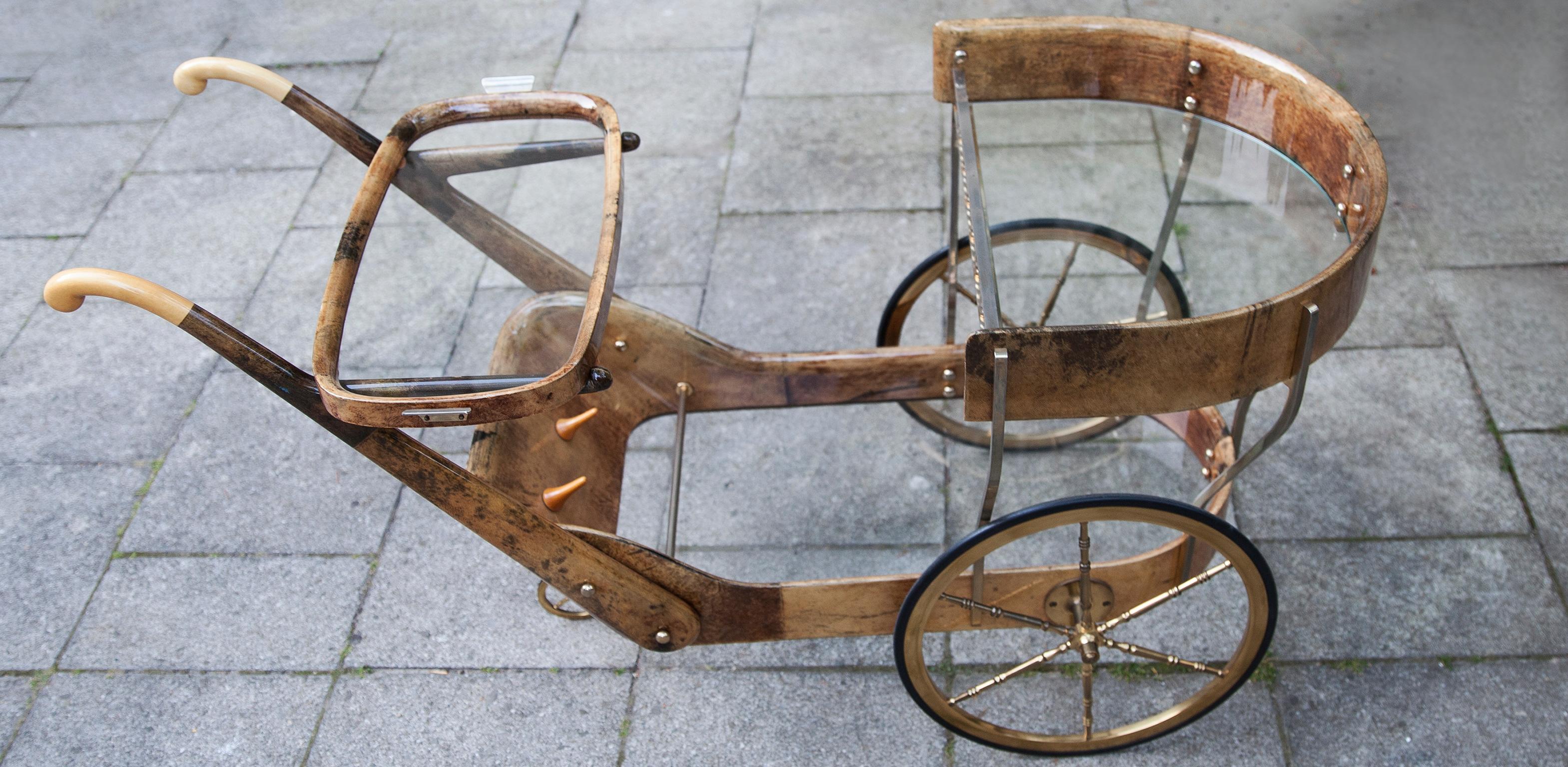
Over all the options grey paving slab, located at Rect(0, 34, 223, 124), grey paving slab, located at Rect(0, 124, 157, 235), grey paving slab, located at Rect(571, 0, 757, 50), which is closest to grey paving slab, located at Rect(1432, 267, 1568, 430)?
grey paving slab, located at Rect(571, 0, 757, 50)

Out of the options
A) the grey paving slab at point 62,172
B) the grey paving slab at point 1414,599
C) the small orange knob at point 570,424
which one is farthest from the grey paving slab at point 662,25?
the grey paving slab at point 1414,599

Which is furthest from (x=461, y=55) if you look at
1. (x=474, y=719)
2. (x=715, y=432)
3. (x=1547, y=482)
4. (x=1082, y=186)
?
(x=1547, y=482)

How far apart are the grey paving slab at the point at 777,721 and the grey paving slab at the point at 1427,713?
0.69 meters

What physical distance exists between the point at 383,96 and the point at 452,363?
142 centimetres

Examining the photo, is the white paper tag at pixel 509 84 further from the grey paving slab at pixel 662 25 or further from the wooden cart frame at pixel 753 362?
the grey paving slab at pixel 662 25

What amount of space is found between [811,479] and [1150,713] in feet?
2.86

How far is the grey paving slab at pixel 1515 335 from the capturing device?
2.53 metres

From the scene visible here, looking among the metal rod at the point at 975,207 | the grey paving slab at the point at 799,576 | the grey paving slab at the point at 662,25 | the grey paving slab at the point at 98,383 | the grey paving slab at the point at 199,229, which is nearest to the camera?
the metal rod at the point at 975,207

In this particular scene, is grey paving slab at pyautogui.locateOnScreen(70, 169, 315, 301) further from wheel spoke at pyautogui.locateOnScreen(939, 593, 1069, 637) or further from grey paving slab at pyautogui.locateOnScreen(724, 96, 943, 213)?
wheel spoke at pyautogui.locateOnScreen(939, 593, 1069, 637)

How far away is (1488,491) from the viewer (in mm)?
2355

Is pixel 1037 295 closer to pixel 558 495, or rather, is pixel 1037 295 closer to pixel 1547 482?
pixel 1547 482

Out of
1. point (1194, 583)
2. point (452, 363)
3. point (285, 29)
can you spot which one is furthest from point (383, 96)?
point (1194, 583)

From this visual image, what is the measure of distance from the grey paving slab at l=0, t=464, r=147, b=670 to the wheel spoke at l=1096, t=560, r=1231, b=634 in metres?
2.12

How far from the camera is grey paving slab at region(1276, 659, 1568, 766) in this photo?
1958 millimetres
